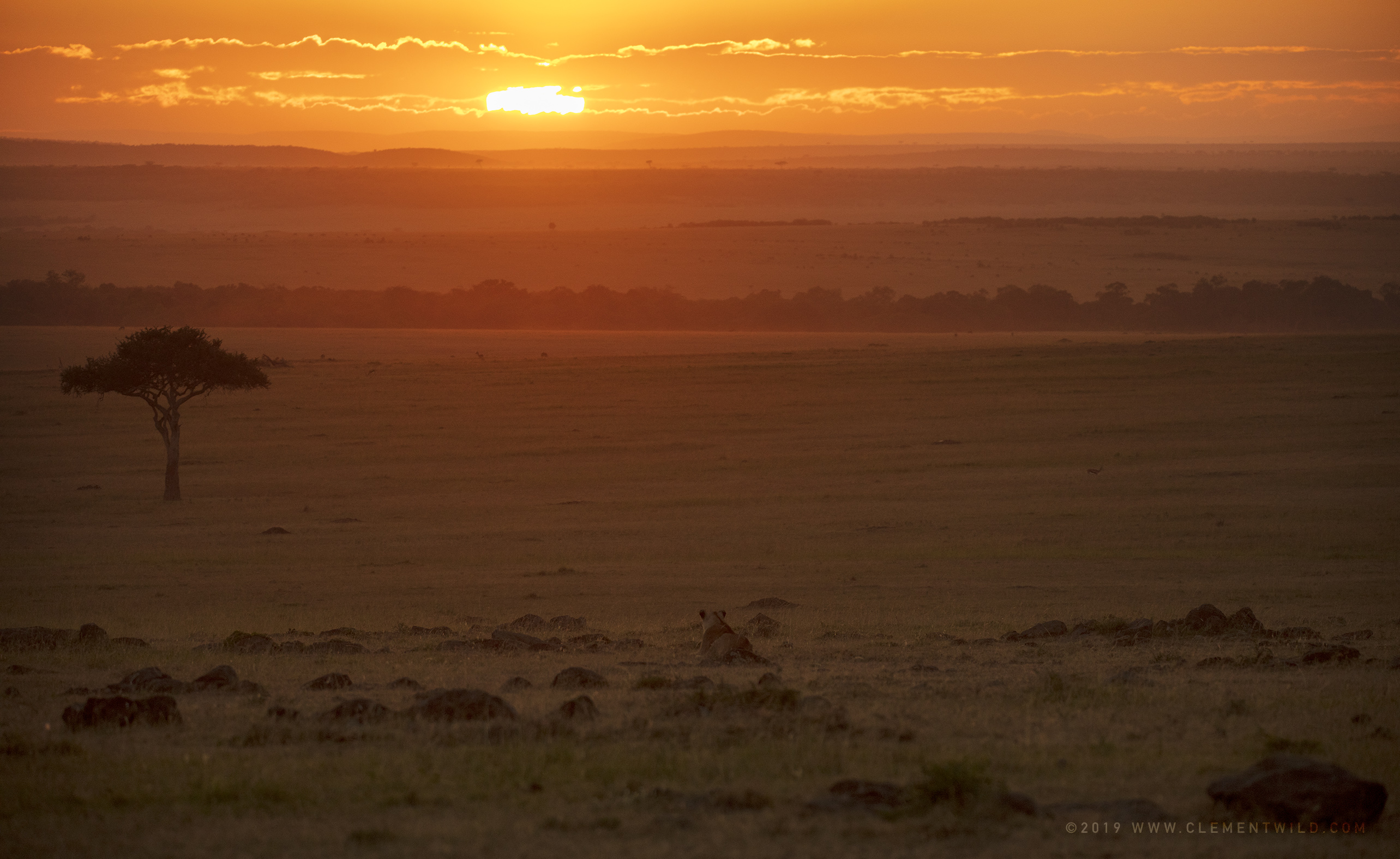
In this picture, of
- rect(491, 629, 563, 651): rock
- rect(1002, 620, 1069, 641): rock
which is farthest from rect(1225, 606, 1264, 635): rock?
rect(491, 629, 563, 651): rock

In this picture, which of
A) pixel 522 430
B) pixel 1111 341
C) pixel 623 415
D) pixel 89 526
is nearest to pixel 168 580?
pixel 89 526

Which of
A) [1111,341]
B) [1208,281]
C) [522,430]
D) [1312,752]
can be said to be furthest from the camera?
[1208,281]

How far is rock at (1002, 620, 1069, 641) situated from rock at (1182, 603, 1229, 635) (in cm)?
148

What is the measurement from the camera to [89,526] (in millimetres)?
29969

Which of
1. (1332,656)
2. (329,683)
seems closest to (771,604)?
(1332,656)

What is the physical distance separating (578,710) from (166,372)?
28567 millimetres

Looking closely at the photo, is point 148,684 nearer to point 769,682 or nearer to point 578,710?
point 578,710

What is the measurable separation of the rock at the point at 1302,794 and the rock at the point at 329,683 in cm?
749

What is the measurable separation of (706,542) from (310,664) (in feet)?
48.0

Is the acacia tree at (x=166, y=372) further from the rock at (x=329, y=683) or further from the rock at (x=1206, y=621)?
the rock at (x=1206, y=621)

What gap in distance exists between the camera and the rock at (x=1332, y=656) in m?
12.5

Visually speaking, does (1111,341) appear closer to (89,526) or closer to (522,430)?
(522,430)

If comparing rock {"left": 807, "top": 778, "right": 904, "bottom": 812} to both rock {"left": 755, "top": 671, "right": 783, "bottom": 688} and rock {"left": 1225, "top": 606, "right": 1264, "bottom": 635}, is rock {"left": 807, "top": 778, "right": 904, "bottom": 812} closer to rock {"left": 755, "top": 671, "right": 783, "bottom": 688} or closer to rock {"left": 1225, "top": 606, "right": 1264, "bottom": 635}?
rock {"left": 755, "top": 671, "right": 783, "bottom": 688}

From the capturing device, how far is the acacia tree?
110ft
